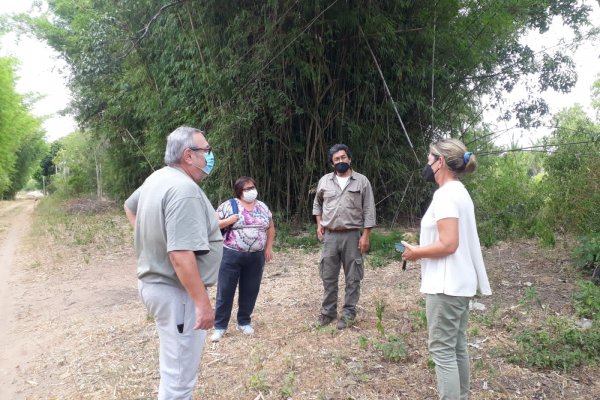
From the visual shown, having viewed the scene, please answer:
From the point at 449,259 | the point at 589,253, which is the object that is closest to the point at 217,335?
the point at 449,259

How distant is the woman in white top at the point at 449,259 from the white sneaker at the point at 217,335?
2.08m

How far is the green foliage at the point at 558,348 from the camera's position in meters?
3.05

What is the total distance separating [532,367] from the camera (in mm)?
3059

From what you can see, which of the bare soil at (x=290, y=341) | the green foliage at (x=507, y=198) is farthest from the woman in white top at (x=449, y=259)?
the green foliage at (x=507, y=198)

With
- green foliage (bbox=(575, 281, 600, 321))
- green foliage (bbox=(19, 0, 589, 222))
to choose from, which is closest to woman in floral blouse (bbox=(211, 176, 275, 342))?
green foliage (bbox=(575, 281, 600, 321))

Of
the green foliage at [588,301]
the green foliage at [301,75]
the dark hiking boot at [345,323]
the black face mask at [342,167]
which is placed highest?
the green foliage at [301,75]

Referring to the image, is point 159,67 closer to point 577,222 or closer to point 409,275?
point 409,275

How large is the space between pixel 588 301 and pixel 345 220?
202cm

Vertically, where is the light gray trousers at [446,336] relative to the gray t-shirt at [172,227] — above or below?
below

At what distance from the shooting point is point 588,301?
12.5 ft

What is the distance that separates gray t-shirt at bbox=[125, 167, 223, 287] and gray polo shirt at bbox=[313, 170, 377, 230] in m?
1.71

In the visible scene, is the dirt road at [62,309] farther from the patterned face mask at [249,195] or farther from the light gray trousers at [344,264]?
the light gray trousers at [344,264]

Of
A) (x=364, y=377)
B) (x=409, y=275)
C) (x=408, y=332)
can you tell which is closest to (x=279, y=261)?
(x=409, y=275)

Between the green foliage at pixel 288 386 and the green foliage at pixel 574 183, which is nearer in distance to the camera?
the green foliage at pixel 288 386
